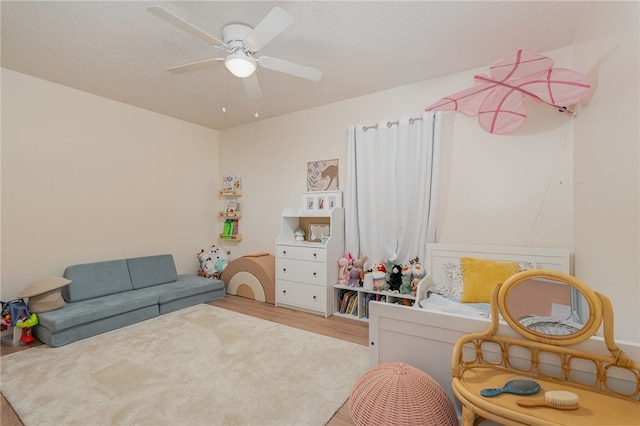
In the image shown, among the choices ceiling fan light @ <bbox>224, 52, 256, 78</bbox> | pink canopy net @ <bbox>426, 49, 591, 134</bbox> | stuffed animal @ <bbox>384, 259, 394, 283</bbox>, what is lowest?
stuffed animal @ <bbox>384, 259, 394, 283</bbox>

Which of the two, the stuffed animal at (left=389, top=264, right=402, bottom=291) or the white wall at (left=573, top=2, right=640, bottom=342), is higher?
the white wall at (left=573, top=2, right=640, bottom=342)

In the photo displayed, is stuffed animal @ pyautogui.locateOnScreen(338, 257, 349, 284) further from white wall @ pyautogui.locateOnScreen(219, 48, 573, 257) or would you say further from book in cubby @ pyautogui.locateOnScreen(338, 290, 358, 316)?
white wall @ pyautogui.locateOnScreen(219, 48, 573, 257)

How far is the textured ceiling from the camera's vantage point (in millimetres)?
2012

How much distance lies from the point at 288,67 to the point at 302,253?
83.0 inches

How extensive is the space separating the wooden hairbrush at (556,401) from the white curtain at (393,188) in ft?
6.88

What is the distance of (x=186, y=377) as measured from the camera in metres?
2.13

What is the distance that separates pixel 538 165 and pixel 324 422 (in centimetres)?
271

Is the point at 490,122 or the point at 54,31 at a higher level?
the point at 54,31

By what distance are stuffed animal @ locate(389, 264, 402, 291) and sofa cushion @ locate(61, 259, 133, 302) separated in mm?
3127

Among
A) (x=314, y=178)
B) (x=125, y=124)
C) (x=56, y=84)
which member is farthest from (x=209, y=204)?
(x=56, y=84)

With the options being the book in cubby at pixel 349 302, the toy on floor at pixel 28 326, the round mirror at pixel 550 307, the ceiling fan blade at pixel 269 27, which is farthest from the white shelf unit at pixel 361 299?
the toy on floor at pixel 28 326

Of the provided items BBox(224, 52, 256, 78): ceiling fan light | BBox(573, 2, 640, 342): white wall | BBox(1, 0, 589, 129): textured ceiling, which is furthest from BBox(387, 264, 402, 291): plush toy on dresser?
BBox(224, 52, 256, 78): ceiling fan light

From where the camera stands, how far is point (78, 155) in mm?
3416

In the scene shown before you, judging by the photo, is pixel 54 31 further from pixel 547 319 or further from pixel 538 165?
pixel 538 165
